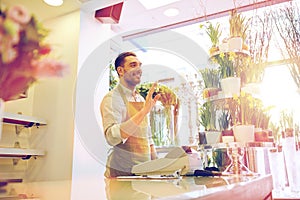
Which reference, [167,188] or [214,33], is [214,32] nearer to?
[214,33]

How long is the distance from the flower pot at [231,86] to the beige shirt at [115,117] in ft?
1.69

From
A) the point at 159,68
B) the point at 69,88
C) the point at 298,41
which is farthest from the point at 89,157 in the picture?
the point at 298,41

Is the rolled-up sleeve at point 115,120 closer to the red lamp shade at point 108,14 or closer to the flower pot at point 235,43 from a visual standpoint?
the flower pot at point 235,43

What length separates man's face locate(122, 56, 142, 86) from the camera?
1.51 metres

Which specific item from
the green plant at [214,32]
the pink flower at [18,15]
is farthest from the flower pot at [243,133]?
the pink flower at [18,15]

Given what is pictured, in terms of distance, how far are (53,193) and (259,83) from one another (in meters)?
1.55

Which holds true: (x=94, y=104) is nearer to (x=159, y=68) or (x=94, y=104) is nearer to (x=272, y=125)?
(x=159, y=68)

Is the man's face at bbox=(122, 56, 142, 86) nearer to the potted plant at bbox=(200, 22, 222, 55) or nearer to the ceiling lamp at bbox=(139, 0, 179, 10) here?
the potted plant at bbox=(200, 22, 222, 55)

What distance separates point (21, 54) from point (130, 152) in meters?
1.16

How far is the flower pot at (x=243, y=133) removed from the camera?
1.46m

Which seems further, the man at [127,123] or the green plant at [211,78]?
the green plant at [211,78]

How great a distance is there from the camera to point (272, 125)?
2057mm

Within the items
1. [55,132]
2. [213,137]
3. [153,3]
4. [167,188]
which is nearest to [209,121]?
[213,137]

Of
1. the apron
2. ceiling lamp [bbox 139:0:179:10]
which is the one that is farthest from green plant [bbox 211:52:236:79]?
ceiling lamp [bbox 139:0:179:10]
